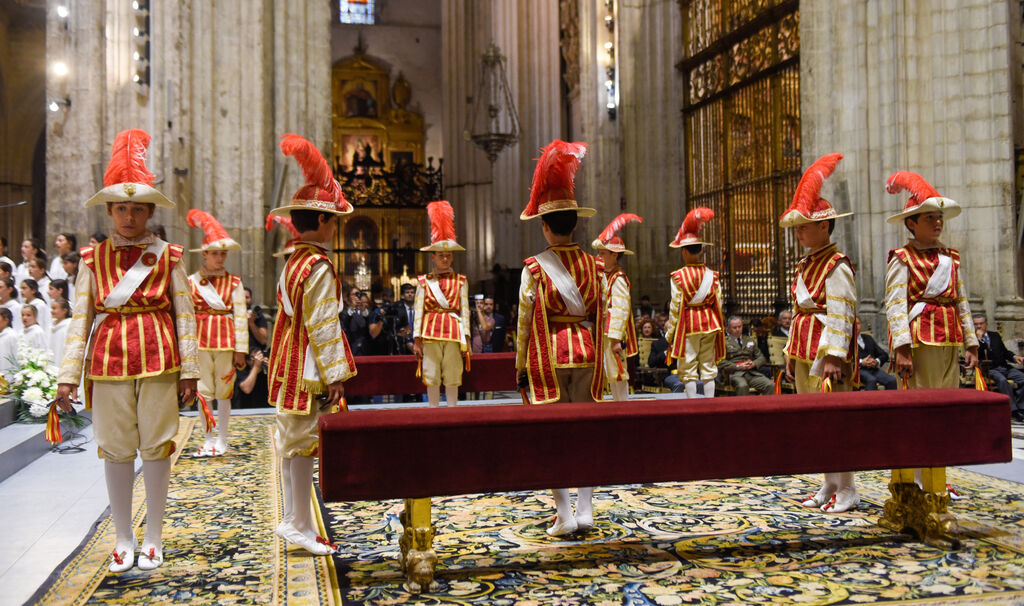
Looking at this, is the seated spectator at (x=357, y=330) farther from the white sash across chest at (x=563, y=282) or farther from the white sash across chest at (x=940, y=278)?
the white sash across chest at (x=940, y=278)

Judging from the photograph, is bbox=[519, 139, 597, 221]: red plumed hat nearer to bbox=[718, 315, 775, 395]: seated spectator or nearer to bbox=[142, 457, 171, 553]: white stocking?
bbox=[142, 457, 171, 553]: white stocking

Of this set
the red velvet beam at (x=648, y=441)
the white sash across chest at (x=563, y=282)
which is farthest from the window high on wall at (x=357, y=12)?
the red velvet beam at (x=648, y=441)

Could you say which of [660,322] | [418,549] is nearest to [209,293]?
[418,549]

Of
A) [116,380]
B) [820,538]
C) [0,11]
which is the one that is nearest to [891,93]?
[820,538]

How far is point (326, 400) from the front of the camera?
13.3 ft

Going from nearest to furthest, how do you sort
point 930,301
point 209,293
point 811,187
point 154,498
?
point 154,498 → point 811,187 → point 930,301 → point 209,293

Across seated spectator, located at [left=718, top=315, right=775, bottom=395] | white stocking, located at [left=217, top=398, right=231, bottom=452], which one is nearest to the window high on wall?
seated spectator, located at [left=718, top=315, right=775, bottom=395]

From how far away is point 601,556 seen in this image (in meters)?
4.06

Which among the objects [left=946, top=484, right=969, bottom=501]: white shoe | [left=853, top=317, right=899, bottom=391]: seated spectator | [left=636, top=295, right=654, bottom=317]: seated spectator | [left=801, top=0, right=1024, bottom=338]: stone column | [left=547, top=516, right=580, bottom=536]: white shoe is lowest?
[left=946, top=484, right=969, bottom=501]: white shoe

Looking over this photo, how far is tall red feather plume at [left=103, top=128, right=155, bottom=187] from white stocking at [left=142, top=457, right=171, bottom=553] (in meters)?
1.31

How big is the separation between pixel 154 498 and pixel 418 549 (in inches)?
51.3

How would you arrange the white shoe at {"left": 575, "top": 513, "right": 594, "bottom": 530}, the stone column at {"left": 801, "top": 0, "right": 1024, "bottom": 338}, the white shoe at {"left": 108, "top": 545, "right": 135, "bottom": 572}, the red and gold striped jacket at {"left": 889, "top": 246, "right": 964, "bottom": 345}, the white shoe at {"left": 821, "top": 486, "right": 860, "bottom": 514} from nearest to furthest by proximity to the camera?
the white shoe at {"left": 108, "top": 545, "right": 135, "bottom": 572} < the white shoe at {"left": 575, "top": 513, "right": 594, "bottom": 530} < the white shoe at {"left": 821, "top": 486, "right": 860, "bottom": 514} < the red and gold striped jacket at {"left": 889, "top": 246, "right": 964, "bottom": 345} < the stone column at {"left": 801, "top": 0, "right": 1024, "bottom": 338}

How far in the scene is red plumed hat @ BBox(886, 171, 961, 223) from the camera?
497cm

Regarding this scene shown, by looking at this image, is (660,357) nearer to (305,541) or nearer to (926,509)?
(926,509)
